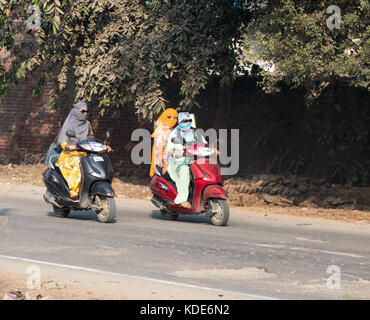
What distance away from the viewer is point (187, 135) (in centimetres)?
1391

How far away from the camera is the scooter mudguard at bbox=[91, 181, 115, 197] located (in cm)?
1319

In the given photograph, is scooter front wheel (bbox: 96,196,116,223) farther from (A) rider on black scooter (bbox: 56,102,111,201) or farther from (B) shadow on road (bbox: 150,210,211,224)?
(B) shadow on road (bbox: 150,210,211,224)

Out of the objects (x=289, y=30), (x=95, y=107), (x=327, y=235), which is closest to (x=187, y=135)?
(x=327, y=235)

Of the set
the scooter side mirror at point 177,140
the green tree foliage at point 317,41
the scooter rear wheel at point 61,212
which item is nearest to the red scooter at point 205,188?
the scooter side mirror at point 177,140

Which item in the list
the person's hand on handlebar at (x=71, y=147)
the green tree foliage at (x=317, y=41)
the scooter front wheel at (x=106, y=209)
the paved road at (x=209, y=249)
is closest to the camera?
the paved road at (x=209, y=249)

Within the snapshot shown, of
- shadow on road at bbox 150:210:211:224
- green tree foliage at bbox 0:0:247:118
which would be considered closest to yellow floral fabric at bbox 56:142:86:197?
shadow on road at bbox 150:210:211:224

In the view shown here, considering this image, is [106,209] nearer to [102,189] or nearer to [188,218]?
[102,189]

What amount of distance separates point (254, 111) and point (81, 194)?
347 inches

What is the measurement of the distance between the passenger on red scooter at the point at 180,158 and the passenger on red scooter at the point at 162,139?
1.27 feet

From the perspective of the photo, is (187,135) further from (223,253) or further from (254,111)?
(254,111)

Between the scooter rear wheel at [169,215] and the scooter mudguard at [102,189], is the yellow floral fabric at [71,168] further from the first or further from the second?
the scooter rear wheel at [169,215]

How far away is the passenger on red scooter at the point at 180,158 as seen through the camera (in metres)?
13.7

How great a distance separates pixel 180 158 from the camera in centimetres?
1376

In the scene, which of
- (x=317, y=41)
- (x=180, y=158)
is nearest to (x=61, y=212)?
(x=180, y=158)
